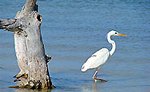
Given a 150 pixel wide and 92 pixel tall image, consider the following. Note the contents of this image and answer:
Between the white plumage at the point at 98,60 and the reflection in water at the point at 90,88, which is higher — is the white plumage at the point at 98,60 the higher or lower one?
the higher one

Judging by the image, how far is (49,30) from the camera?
63.4 ft

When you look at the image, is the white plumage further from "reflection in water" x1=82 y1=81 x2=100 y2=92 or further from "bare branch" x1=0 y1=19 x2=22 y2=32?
"bare branch" x1=0 y1=19 x2=22 y2=32

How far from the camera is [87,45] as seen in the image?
16.6 meters

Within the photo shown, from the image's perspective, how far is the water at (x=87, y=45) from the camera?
11992 mm

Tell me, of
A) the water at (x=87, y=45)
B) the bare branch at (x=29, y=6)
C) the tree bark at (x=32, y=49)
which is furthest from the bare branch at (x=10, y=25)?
the water at (x=87, y=45)

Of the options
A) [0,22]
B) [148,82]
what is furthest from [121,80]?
[0,22]

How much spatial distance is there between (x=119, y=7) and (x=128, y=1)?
2.99 m

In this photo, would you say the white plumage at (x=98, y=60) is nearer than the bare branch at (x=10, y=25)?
No

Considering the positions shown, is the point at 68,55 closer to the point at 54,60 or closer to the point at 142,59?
the point at 54,60

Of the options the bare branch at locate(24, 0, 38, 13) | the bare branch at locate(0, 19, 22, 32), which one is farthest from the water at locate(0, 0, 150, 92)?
the bare branch at locate(24, 0, 38, 13)

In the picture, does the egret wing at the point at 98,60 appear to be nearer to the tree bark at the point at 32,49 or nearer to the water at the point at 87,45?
the water at the point at 87,45

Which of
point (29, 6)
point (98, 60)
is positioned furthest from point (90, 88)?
point (29, 6)

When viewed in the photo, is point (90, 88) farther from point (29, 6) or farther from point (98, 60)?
point (29, 6)

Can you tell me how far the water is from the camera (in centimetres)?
1199
